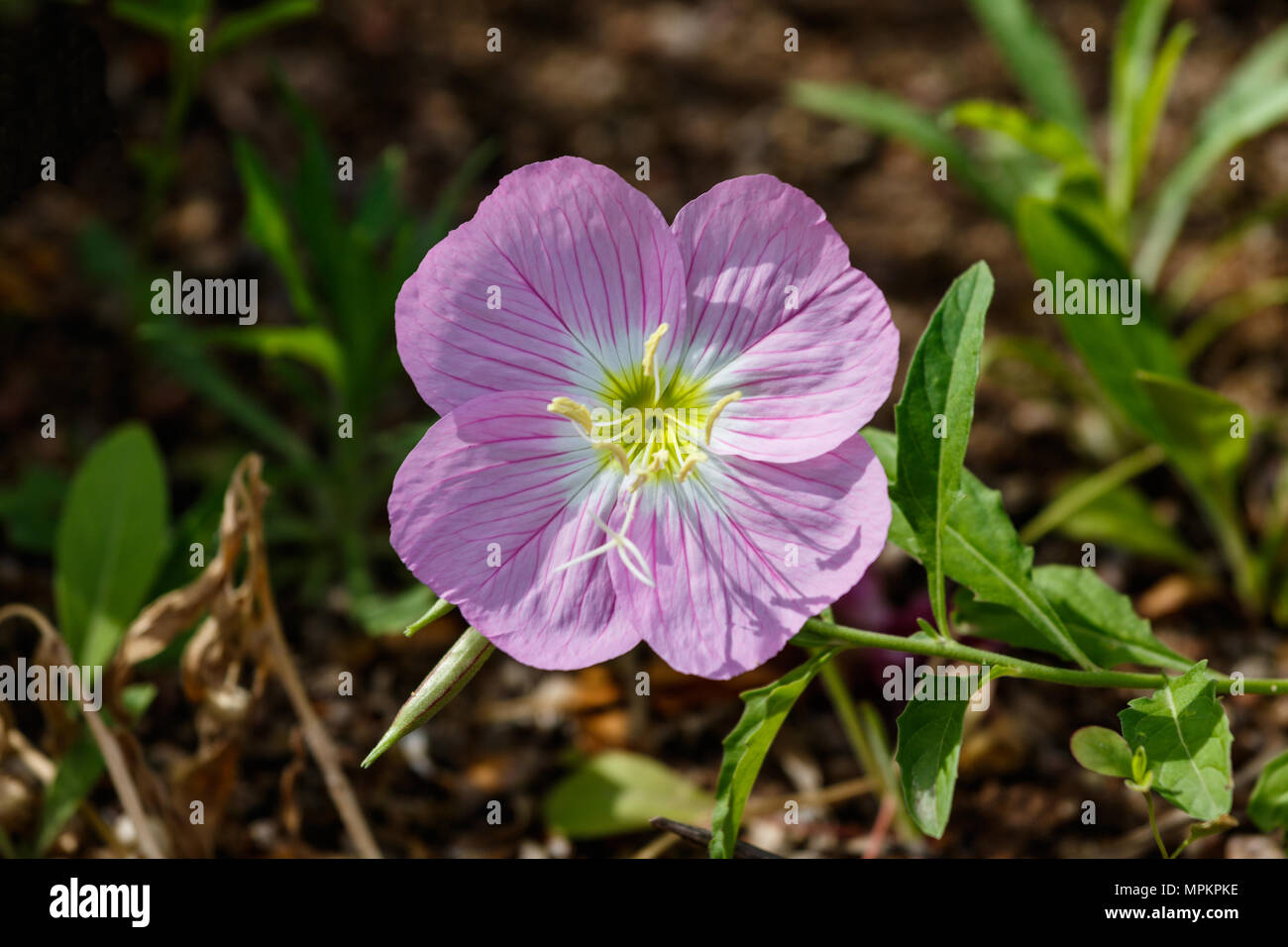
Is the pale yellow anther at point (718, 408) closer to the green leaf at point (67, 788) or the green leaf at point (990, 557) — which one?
the green leaf at point (990, 557)

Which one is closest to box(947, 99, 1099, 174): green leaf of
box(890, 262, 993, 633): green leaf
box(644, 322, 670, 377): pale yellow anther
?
box(890, 262, 993, 633): green leaf

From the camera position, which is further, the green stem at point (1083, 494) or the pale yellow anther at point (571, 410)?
the green stem at point (1083, 494)

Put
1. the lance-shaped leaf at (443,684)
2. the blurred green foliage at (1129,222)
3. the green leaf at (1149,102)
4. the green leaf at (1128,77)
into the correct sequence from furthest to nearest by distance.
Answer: the green leaf at (1128,77), the green leaf at (1149,102), the blurred green foliage at (1129,222), the lance-shaped leaf at (443,684)

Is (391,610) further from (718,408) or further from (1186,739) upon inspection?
(1186,739)

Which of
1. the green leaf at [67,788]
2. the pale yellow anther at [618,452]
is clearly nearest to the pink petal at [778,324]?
the pale yellow anther at [618,452]

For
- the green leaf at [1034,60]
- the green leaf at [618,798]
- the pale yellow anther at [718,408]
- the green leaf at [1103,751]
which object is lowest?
the green leaf at [618,798]

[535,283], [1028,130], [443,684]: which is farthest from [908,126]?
[443,684]
